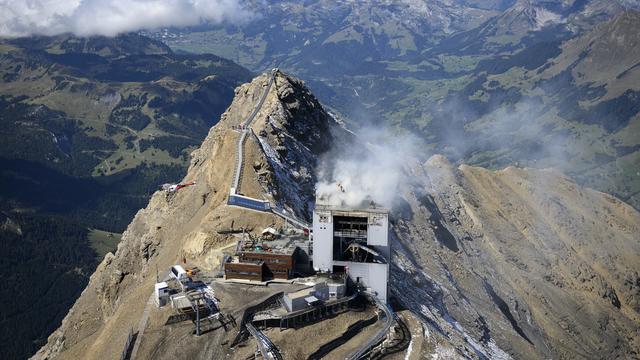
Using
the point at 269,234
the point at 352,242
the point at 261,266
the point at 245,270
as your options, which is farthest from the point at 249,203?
the point at 352,242

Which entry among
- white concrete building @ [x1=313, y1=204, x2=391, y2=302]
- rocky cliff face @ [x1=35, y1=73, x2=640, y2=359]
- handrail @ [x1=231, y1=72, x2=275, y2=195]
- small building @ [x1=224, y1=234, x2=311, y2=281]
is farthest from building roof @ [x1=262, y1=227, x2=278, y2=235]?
handrail @ [x1=231, y1=72, x2=275, y2=195]

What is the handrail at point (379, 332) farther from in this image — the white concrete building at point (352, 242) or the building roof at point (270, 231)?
the building roof at point (270, 231)

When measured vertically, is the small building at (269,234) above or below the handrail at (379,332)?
above

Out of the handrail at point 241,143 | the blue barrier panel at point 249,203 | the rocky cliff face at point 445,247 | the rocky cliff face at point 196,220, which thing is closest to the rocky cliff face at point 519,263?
the rocky cliff face at point 445,247

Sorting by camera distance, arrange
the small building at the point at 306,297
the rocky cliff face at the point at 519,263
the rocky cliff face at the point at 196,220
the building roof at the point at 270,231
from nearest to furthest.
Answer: the small building at the point at 306,297
the rocky cliff face at the point at 196,220
the building roof at the point at 270,231
the rocky cliff face at the point at 519,263

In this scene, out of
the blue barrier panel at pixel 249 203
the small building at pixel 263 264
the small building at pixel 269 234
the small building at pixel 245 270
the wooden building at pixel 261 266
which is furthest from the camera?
the blue barrier panel at pixel 249 203

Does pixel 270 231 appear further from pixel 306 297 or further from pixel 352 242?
pixel 306 297
